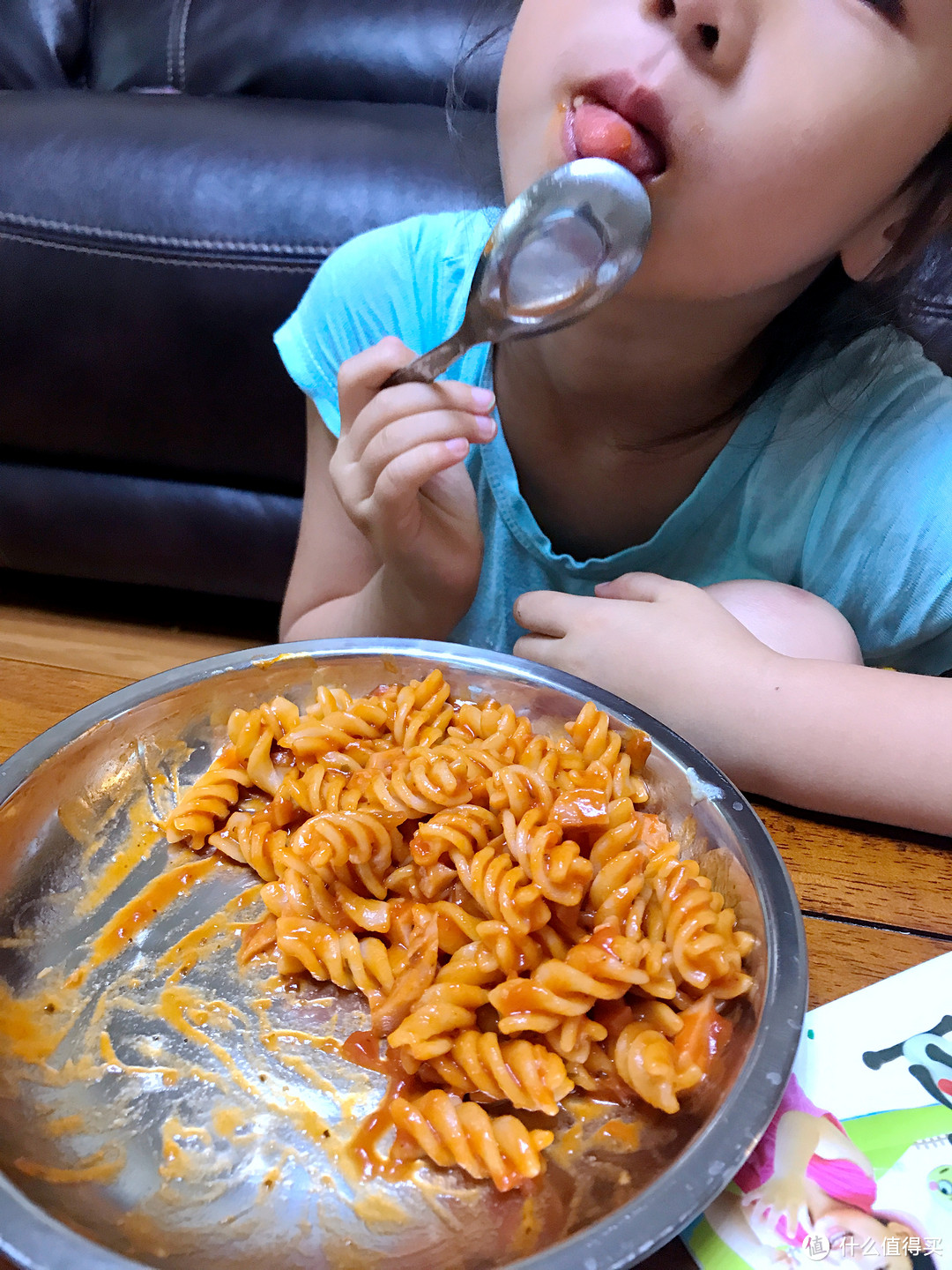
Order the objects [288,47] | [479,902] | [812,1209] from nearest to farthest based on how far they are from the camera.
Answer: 1. [812,1209]
2. [479,902]
3. [288,47]

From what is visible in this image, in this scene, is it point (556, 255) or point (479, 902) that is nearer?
point (479, 902)

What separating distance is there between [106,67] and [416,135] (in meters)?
1.01

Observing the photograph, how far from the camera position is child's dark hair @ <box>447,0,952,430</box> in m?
0.79

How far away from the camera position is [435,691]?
0.71 m

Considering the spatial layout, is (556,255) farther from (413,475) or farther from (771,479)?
(771,479)

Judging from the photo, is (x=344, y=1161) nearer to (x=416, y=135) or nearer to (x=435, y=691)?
(x=435, y=691)

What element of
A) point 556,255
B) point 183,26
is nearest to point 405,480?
point 556,255

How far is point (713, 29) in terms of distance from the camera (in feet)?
1.89

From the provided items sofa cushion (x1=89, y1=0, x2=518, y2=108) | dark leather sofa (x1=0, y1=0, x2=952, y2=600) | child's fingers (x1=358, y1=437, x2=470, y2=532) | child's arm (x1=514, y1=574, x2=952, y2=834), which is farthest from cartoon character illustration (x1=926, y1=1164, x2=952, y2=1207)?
sofa cushion (x1=89, y1=0, x2=518, y2=108)

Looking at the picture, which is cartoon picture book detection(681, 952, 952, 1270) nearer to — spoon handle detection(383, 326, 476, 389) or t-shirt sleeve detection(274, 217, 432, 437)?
spoon handle detection(383, 326, 476, 389)

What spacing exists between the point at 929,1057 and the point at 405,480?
0.54 metres

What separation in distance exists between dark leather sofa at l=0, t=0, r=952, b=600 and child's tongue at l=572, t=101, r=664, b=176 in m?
0.56

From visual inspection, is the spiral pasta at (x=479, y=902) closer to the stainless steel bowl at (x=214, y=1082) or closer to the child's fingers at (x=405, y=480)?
the stainless steel bowl at (x=214, y=1082)

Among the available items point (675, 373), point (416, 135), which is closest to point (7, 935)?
point (675, 373)
